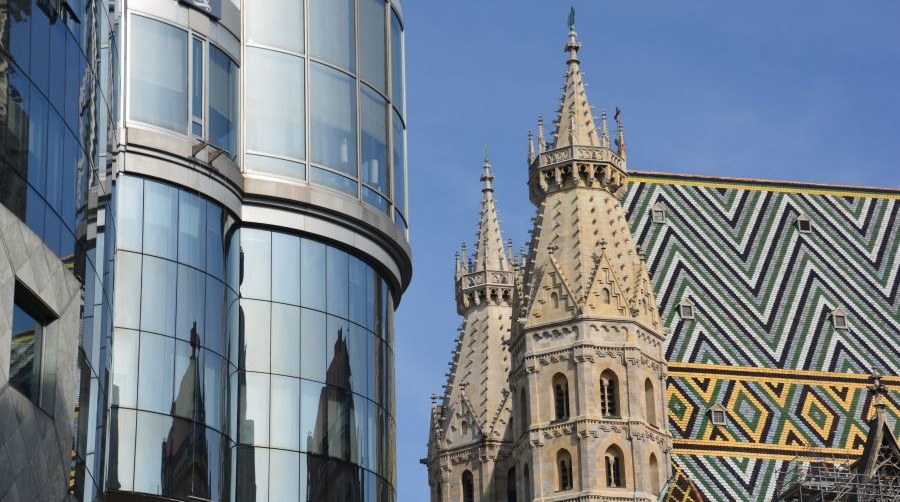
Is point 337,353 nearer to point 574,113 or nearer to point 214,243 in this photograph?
point 214,243

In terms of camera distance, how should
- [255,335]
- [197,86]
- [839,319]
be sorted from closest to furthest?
[197,86] → [255,335] → [839,319]

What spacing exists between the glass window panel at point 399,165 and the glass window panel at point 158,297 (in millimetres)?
6922

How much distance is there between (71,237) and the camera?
27125 millimetres

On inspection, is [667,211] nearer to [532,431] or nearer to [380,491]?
[532,431]

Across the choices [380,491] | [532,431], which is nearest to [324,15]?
[380,491]

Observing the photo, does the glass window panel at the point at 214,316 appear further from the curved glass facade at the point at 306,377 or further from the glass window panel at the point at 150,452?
the glass window panel at the point at 150,452

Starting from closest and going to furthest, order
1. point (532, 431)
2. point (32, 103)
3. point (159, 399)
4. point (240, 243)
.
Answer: point (32, 103) → point (159, 399) → point (240, 243) → point (532, 431)

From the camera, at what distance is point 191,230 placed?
32.5 meters

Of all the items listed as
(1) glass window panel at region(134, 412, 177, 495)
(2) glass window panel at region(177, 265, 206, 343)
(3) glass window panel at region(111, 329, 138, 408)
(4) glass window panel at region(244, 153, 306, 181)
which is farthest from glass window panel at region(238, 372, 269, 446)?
(4) glass window panel at region(244, 153, 306, 181)

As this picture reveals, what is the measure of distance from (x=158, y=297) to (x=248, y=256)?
10.9 ft

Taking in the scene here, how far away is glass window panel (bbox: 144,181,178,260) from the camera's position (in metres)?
31.7

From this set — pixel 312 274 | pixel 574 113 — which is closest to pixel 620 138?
pixel 574 113

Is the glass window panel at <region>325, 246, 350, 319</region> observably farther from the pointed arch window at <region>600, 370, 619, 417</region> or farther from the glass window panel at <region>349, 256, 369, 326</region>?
the pointed arch window at <region>600, 370, 619, 417</region>

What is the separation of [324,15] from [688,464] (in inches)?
1028
